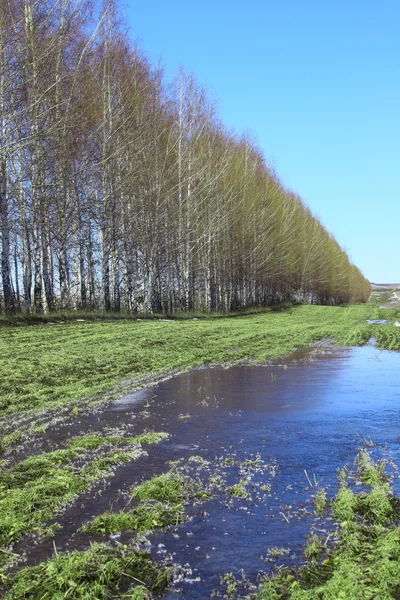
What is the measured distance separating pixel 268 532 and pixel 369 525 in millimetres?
557

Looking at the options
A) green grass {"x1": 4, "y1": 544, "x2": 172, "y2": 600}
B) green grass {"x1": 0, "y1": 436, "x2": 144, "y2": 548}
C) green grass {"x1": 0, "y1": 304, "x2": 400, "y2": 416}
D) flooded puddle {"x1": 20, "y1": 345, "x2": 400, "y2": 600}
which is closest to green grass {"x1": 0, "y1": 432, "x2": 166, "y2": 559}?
green grass {"x1": 0, "y1": 436, "x2": 144, "y2": 548}

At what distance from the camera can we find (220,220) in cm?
3434

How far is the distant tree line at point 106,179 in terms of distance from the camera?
16.8 meters

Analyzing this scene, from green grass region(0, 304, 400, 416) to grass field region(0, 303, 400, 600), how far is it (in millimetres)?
20

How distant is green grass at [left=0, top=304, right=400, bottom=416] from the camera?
7078mm

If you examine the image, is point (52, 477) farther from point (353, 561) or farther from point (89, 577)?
point (353, 561)

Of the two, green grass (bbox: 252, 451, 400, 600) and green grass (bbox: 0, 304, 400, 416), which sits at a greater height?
green grass (bbox: 0, 304, 400, 416)

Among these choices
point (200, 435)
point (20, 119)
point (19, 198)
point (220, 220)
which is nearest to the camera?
point (200, 435)

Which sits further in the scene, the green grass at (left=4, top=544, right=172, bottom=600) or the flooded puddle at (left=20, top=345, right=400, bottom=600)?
the flooded puddle at (left=20, top=345, right=400, bottom=600)

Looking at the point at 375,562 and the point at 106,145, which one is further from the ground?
the point at 106,145

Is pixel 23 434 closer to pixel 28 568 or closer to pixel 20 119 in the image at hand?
pixel 28 568

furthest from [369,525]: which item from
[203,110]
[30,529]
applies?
[203,110]

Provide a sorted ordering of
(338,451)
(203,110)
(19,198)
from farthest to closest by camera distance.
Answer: (203,110) → (19,198) → (338,451)

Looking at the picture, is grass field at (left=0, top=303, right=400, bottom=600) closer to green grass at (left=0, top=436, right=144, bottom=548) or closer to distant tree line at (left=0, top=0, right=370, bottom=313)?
green grass at (left=0, top=436, right=144, bottom=548)
